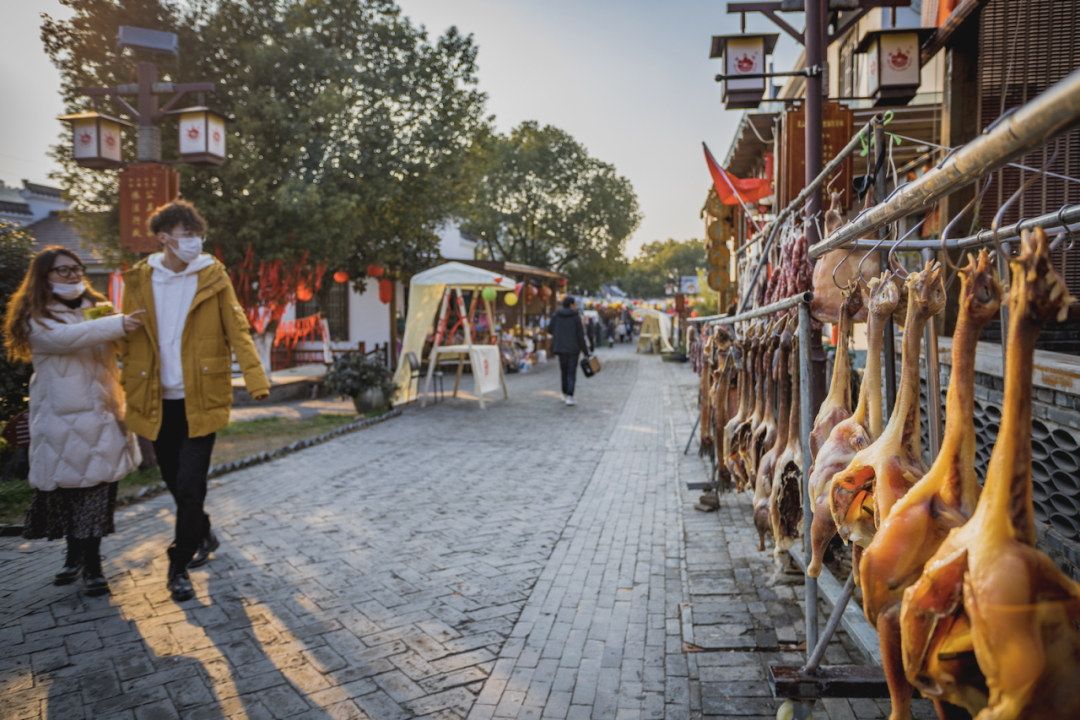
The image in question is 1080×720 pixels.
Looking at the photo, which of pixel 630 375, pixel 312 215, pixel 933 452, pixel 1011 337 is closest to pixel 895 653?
pixel 1011 337

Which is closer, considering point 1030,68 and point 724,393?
point 724,393

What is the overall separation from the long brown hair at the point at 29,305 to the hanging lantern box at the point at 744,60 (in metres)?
5.84

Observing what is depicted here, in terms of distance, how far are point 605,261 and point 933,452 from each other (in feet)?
115

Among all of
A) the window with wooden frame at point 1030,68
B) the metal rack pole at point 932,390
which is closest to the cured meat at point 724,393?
the metal rack pole at point 932,390

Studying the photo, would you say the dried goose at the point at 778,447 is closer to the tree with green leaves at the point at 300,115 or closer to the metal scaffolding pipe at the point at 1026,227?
the metal scaffolding pipe at the point at 1026,227

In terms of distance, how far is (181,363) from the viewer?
3939 mm

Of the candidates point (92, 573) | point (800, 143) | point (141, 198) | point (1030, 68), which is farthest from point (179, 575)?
point (1030, 68)

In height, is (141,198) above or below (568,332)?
above

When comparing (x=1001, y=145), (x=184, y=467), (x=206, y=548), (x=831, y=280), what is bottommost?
(x=206, y=548)

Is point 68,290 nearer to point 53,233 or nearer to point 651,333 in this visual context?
point 53,233

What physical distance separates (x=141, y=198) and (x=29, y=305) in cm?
388

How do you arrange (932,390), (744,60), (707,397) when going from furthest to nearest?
1. (744,60)
2. (707,397)
3. (932,390)

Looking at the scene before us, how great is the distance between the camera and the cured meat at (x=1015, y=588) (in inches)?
42.2

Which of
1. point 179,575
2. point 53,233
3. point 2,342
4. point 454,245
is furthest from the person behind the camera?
point 454,245
